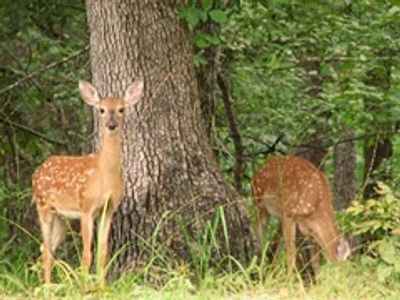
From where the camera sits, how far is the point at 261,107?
11.7 m

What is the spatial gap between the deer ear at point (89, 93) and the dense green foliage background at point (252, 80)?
181cm

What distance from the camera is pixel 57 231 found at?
9.09 metres

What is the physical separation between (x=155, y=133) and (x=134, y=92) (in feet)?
1.43

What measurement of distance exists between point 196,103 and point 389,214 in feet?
5.85

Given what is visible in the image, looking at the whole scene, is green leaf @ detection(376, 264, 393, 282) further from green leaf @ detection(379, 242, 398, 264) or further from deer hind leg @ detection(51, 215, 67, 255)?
deer hind leg @ detection(51, 215, 67, 255)

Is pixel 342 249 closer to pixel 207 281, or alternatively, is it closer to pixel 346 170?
pixel 207 281

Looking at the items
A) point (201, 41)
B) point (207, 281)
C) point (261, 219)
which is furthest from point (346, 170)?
point (207, 281)

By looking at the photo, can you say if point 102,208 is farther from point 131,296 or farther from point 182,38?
point 131,296

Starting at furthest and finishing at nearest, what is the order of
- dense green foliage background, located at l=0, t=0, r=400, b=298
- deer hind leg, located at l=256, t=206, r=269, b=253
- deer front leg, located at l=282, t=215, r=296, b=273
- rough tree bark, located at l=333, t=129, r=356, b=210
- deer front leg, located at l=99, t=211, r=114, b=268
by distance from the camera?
rough tree bark, located at l=333, t=129, r=356, b=210, deer hind leg, located at l=256, t=206, r=269, b=253, dense green foliage background, located at l=0, t=0, r=400, b=298, deer front leg, located at l=282, t=215, r=296, b=273, deer front leg, located at l=99, t=211, r=114, b=268

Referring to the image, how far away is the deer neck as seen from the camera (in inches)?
311

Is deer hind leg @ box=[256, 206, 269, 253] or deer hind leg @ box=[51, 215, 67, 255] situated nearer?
deer hind leg @ box=[51, 215, 67, 255]

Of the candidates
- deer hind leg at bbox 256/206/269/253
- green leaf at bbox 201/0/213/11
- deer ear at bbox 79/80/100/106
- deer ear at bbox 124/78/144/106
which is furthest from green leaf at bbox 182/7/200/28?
A: deer hind leg at bbox 256/206/269/253

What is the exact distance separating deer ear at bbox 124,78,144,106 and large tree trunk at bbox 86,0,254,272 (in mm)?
329

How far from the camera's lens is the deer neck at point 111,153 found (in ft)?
25.9
